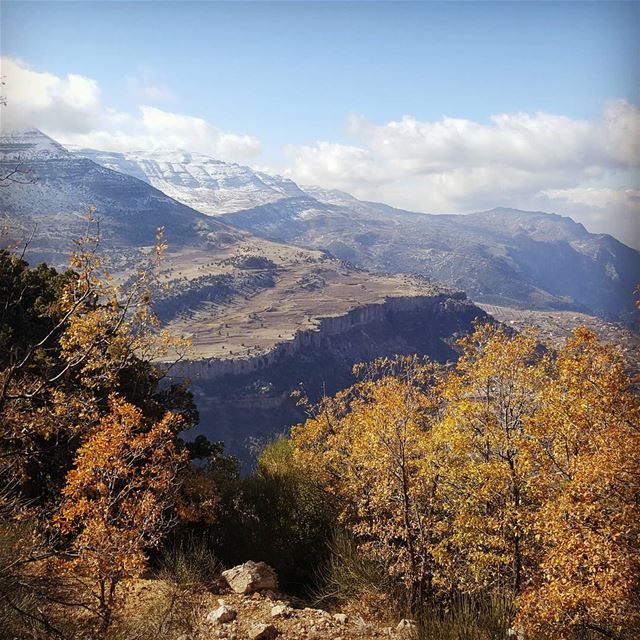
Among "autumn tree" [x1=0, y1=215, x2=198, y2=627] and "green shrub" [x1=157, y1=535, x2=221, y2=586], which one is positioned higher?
"autumn tree" [x1=0, y1=215, x2=198, y2=627]

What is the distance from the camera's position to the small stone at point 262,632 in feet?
54.2

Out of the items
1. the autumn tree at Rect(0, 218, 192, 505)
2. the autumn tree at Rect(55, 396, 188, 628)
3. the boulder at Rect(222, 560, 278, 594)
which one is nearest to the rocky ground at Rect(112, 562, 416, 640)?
the boulder at Rect(222, 560, 278, 594)

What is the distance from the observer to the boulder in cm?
2033

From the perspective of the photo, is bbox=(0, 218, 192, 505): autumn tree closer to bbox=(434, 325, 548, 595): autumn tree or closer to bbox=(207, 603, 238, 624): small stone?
bbox=(207, 603, 238, 624): small stone

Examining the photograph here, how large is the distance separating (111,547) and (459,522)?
1265 cm

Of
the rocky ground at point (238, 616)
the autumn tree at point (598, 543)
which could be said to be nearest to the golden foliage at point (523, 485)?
the autumn tree at point (598, 543)

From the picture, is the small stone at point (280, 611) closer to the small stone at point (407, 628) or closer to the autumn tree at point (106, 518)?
the small stone at point (407, 628)

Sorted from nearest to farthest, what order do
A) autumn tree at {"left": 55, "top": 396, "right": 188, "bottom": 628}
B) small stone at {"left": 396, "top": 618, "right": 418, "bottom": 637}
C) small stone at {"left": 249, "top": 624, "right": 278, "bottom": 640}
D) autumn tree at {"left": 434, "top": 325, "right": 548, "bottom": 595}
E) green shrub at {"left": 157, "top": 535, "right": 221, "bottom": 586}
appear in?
1. autumn tree at {"left": 55, "top": 396, "right": 188, "bottom": 628}
2. small stone at {"left": 396, "top": 618, "right": 418, "bottom": 637}
3. small stone at {"left": 249, "top": 624, "right": 278, "bottom": 640}
4. autumn tree at {"left": 434, "top": 325, "right": 548, "bottom": 595}
5. green shrub at {"left": 157, "top": 535, "right": 221, "bottom": 586}

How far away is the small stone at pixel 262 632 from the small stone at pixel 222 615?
1.22 metres

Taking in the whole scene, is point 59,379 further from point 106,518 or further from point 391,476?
point 391,476

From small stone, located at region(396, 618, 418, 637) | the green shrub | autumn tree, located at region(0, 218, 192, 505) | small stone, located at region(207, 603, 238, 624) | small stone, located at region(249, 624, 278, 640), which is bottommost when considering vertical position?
the green shrub

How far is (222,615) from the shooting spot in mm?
17812

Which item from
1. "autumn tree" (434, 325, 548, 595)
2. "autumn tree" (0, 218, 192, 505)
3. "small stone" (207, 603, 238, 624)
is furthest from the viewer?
"autumn tree" (434, 325, 548, 595)

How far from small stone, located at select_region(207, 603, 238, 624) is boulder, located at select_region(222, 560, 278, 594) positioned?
6.59ft
